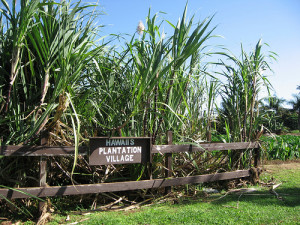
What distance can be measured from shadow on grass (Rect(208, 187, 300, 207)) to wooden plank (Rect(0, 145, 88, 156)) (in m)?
2.08

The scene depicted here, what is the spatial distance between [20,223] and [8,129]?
38.9 inches

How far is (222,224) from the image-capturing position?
120 inches

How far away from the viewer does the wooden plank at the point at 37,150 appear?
279 centimetres

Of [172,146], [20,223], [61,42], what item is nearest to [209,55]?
[172,146]

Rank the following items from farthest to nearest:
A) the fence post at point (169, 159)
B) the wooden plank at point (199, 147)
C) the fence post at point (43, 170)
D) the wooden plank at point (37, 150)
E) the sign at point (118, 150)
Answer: the fence post at point (169, 159)
the wooden plank at point (199, 147)
the sign at point (118, 150)
the fence post at point (43, 170)
the wooden plank at point (37, 150)

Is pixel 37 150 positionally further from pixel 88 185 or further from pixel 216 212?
pixel 216 212

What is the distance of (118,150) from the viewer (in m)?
3.43

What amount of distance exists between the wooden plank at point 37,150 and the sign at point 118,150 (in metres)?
0.16

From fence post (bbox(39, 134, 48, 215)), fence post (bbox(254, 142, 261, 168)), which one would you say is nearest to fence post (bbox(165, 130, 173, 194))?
fence post (bbox(39, 134, 48, 215))

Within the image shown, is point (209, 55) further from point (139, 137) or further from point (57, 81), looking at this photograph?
point (57, 81)

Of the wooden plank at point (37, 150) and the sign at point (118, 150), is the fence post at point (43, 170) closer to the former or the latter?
the wooden plank at point (37, 150)

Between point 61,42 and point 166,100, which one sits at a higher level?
point 61,42

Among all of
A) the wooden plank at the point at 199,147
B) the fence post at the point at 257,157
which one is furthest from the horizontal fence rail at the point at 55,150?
the fence post at the point at 257,157

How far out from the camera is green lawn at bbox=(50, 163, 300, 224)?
10.2ft
